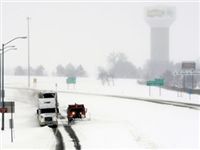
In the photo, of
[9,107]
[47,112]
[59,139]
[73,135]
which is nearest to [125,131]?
[73,135]

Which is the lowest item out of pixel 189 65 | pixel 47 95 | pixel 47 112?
pixel 47 112

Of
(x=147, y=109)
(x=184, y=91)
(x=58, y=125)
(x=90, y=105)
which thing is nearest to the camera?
(x=58, y=125)

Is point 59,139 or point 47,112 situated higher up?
point 47,112

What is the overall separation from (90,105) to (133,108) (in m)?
10.9

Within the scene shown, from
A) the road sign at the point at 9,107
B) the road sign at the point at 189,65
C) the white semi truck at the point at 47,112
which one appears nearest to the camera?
the road sign at the point at 9,107

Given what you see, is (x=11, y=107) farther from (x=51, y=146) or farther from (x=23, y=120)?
(x=23, y=120)

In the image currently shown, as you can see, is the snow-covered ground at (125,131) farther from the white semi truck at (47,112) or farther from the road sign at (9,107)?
the road sign at (9,107)

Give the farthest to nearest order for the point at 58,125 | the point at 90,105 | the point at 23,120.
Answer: the point at 90,105 < the point at 23,120 < the point at 58,125

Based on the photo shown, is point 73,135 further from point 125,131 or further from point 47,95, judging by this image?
point 47,95

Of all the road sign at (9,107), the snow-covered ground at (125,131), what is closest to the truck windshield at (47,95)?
the snow-covered ground at (125,131)

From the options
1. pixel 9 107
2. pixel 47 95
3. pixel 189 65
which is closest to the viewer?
pixel 9 107

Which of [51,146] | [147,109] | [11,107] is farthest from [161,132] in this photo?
[147,109]

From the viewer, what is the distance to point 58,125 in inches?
2021

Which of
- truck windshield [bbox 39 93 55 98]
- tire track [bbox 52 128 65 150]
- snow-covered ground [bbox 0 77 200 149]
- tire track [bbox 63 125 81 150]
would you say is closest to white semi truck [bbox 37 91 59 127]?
snow-covered ground [bbox 0 77 200 149]
